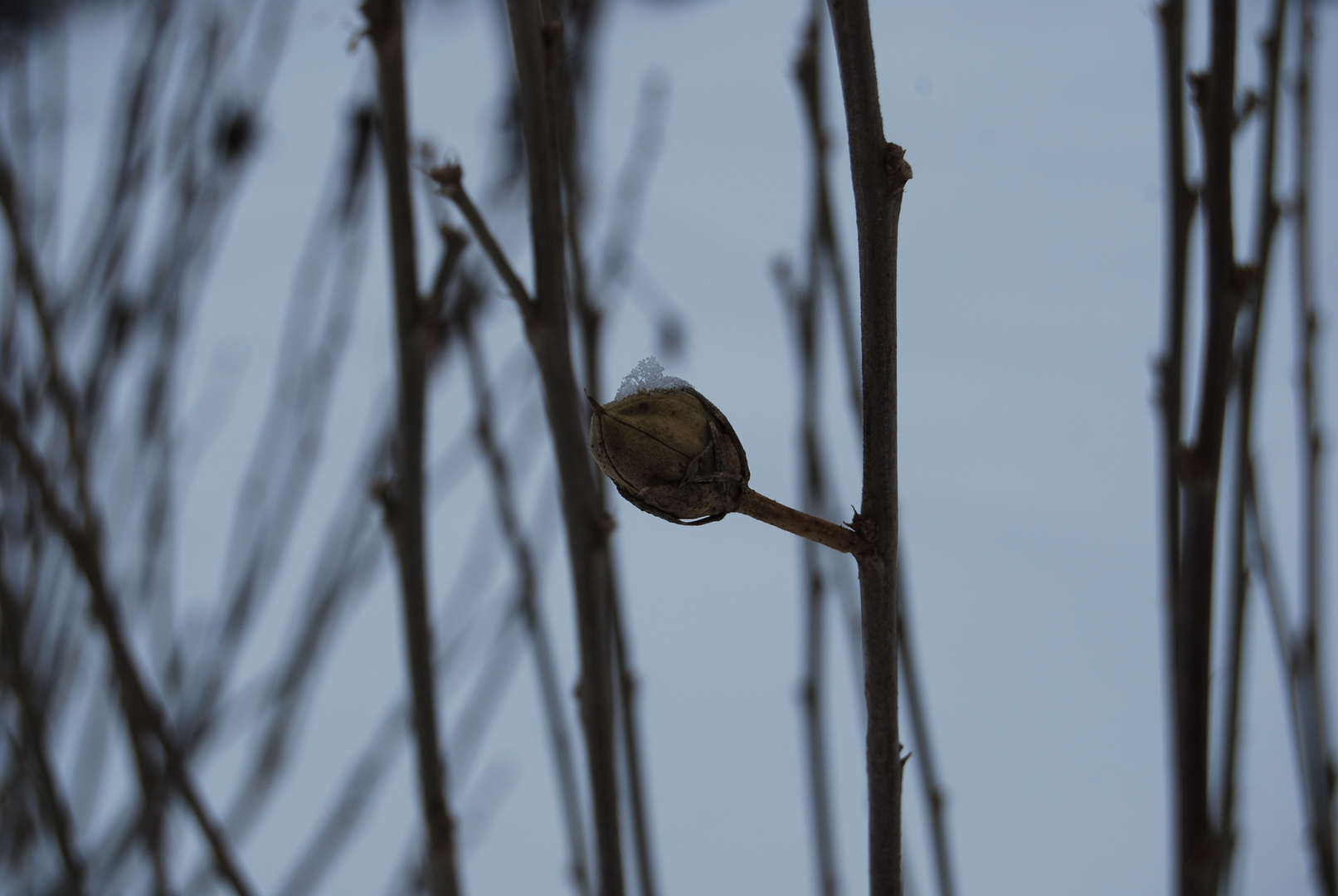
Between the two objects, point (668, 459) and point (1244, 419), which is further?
point (1244, 419)

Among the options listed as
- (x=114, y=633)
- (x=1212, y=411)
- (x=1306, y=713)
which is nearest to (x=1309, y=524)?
(x=1306, y=713)

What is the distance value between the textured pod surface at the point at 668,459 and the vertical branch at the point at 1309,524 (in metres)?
0.35

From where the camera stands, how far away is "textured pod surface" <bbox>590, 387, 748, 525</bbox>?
0.19 m

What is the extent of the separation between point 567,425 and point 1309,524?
344mm

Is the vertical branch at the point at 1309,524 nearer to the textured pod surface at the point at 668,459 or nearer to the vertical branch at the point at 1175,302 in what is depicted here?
the vertical branch at the point at 1175,302

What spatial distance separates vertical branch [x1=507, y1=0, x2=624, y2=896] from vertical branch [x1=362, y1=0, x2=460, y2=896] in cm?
4

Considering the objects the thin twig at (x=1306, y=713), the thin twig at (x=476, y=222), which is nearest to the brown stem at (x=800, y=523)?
the thin twig at (x=476, y=222)

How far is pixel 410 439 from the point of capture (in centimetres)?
30

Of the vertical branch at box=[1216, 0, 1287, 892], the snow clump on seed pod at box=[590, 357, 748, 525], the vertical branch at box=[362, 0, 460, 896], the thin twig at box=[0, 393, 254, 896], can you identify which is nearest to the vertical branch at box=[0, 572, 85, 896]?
the thin twig at box=[0, 393, 254, 896]

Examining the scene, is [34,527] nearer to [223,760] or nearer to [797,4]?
[223,760]

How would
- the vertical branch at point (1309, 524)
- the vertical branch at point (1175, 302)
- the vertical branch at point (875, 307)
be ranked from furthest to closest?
the vertical branch at point (1309, 524), the vertical branch at point (1175, 302), the vertical branch at point (875, 307)

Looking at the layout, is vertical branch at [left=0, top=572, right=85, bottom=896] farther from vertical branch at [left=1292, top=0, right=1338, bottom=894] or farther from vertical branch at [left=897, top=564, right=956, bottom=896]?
vertical branch at [left=1292, top=0, right=1338, bottom=894]

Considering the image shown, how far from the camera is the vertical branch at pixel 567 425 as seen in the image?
257 millimetres

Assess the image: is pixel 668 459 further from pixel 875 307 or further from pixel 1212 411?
pixel 1212 411
